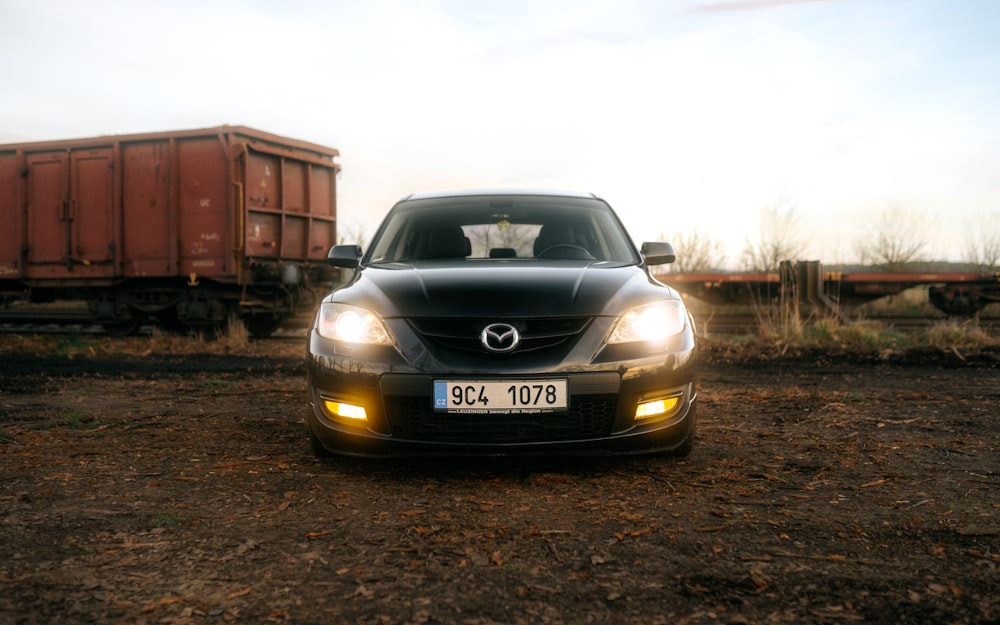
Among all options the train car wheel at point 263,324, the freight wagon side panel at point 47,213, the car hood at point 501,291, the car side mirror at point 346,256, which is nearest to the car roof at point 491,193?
the car side mirror at point 346,256

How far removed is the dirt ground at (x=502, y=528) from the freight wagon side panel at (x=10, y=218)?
9029 mm

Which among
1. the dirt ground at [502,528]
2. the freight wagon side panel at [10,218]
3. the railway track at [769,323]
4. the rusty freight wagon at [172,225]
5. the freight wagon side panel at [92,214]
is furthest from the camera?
the freight wagon side panel at [10,218]

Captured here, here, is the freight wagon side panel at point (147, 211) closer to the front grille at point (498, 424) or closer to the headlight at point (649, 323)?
the front grille at point (498, 424)

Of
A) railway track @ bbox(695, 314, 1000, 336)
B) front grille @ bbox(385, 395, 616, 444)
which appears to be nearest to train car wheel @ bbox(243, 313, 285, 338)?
railway track @ bbox(695, 314, 1000, 336)

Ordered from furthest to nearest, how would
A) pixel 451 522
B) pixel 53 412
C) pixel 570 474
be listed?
pixel 53 412, pixel 570 474, pixel 451 522

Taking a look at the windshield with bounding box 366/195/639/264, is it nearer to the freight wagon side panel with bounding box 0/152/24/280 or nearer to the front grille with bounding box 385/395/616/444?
the front grille with bounding box 385/395/616/444

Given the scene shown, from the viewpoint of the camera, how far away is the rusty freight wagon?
12094 mm

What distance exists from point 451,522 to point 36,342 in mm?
11671

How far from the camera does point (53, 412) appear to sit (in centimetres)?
591

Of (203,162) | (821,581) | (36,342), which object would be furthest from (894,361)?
(36,342)

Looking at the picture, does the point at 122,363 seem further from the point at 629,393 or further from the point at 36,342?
the point at 629,393

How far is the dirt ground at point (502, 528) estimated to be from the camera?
232 centimetres

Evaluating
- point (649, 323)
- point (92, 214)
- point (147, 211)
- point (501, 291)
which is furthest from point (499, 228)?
point (92, 214)

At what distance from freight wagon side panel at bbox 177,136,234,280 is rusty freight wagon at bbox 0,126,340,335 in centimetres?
1
